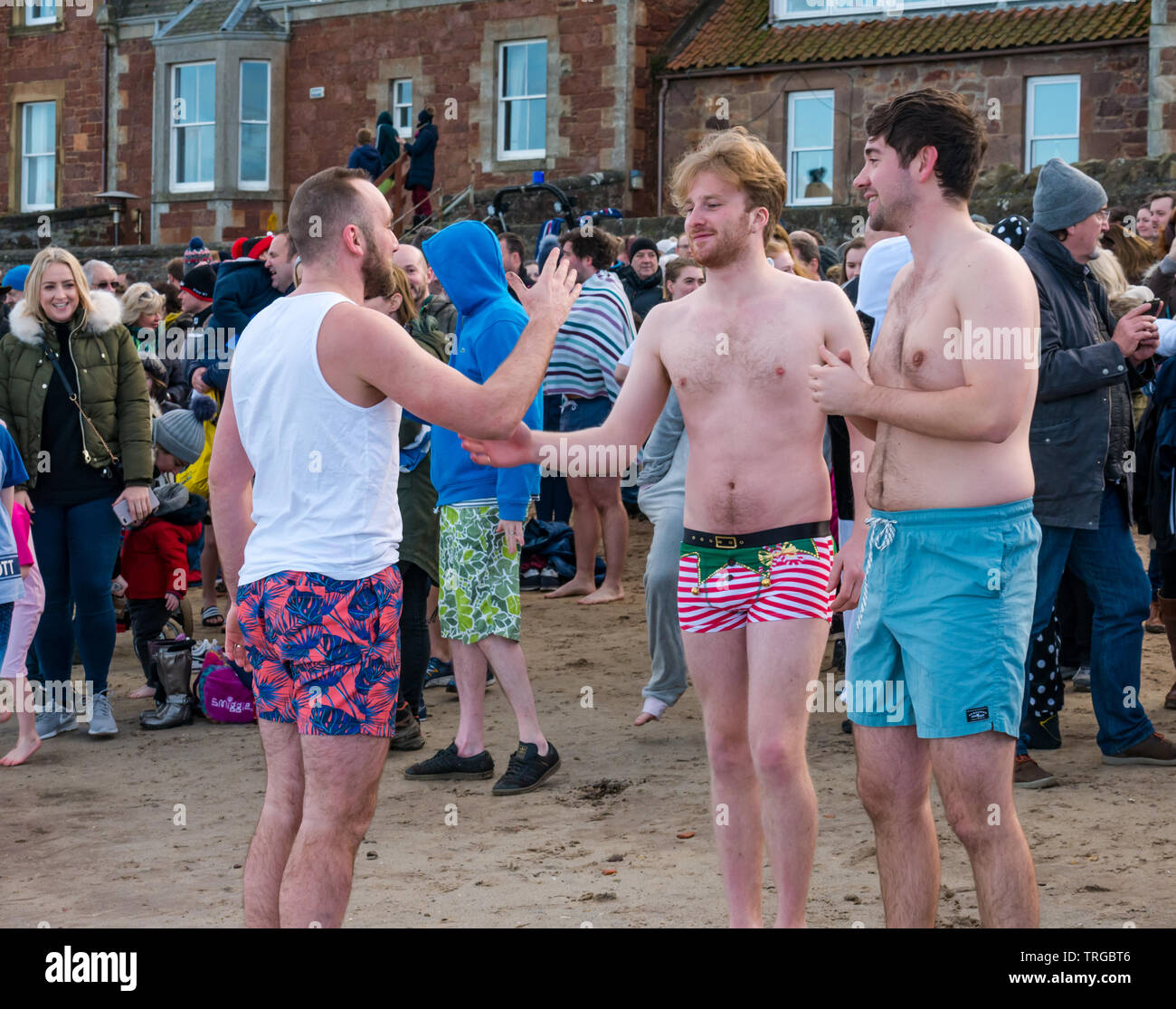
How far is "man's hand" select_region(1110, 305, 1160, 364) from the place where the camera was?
5.66 meters

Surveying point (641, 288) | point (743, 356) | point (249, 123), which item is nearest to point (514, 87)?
point (249, 123)

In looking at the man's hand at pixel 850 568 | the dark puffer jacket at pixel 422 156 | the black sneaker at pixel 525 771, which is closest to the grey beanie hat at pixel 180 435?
the black sneaker at pixel 525 771

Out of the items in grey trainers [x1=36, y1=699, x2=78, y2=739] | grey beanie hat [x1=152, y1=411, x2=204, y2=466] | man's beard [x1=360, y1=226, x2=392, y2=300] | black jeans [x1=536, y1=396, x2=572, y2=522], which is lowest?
grey trainers [x1=36, y1=699, x2=78, y2=739]

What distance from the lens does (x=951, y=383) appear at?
3.80 metres

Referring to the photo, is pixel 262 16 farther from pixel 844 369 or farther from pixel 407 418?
pixel 844 369

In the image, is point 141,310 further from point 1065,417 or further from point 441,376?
point 441,376

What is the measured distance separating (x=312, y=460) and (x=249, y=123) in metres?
26.1

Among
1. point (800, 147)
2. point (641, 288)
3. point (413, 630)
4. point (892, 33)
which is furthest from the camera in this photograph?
point (800, 147)

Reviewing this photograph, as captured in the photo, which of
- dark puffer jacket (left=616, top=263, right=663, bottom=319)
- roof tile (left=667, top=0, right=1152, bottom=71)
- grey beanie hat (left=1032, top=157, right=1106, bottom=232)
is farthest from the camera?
roof tile (left=667, top=0, right=1152, bottom=71)

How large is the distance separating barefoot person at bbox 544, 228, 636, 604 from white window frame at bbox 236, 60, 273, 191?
19.1 m

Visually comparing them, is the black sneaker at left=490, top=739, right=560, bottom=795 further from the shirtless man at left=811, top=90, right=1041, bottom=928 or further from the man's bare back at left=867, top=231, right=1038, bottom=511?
the man's bare back at left=867, top=231, right=1038, bottom=511

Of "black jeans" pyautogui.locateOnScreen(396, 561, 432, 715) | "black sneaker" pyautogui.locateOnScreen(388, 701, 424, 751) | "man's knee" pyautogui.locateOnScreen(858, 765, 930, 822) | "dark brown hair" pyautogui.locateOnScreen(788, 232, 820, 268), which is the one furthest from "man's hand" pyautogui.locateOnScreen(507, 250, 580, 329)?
"dark brown hair" pyautogui.locateOnScreen(788, 232, 820, 268)

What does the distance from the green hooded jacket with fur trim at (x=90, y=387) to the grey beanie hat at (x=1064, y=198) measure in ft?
14.1
